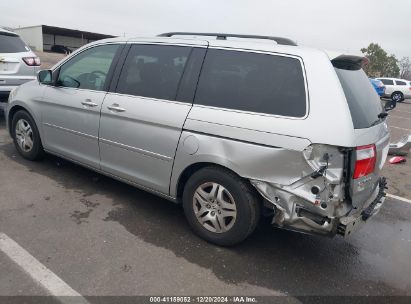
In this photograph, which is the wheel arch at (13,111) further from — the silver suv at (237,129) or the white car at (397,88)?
the white car at (397,88)

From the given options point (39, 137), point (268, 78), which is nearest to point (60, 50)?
point (39, 137)

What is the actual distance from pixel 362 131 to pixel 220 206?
1.31 metres

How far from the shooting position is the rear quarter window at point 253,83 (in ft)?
9.69

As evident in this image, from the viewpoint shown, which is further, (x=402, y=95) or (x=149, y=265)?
(x=402, y=95)

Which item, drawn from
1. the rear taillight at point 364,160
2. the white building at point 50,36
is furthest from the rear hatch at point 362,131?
the white building at point 50,36

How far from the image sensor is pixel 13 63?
6.76 m

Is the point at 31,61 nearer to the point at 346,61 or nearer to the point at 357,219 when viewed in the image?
the point at 346,61

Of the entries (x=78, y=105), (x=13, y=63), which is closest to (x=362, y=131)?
(x=78, y=105)

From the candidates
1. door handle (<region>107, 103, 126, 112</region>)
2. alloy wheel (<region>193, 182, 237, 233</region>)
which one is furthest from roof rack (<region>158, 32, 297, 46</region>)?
alloy wheel (<region>193, 182, 237, 233</region>)

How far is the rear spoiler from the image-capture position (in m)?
3.02

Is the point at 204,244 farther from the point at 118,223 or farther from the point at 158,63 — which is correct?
the point at 158,63

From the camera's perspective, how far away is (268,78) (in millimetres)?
3078

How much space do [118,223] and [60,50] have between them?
130ft

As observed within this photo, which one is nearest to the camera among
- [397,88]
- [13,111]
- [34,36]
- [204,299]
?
[204,299]
